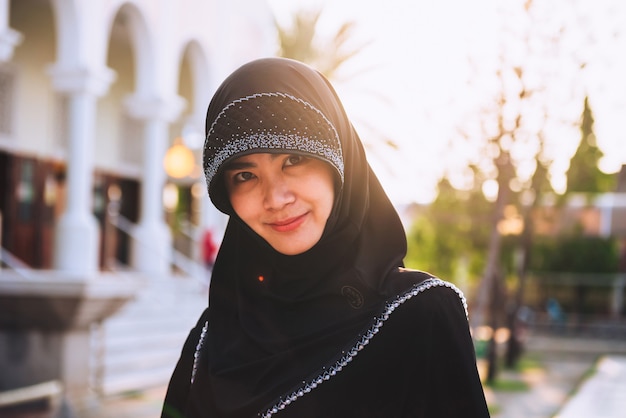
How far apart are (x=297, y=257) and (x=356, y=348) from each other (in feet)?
0.73

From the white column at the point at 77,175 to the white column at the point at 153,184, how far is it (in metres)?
2.00

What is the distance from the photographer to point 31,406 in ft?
22.7

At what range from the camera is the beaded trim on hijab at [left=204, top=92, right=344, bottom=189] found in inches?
58.7

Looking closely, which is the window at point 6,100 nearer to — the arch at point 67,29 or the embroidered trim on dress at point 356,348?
the arch at point 67,29

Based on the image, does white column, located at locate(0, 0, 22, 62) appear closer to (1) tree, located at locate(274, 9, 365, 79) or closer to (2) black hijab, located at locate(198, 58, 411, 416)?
(2) black hijab, located at locate(198, 58, 411, 416)

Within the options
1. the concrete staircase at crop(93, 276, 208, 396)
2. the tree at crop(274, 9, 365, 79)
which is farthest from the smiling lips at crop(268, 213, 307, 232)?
the tree at crop(274, 9, 365, 79)

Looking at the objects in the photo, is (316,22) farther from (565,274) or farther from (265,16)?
(565,274)

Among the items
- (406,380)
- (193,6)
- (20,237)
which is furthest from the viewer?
(193,6)

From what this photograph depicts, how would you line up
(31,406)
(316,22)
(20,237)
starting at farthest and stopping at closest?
(316,22) → (20,237) → (31,406)

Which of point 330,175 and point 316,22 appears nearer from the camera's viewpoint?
point 330,175

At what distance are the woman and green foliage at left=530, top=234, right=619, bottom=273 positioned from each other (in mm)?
25108

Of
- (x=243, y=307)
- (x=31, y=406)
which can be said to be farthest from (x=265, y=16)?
(x=243, y=307)

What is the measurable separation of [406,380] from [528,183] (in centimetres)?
1227

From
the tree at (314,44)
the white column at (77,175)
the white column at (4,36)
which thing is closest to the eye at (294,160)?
the white column at (4,36)
